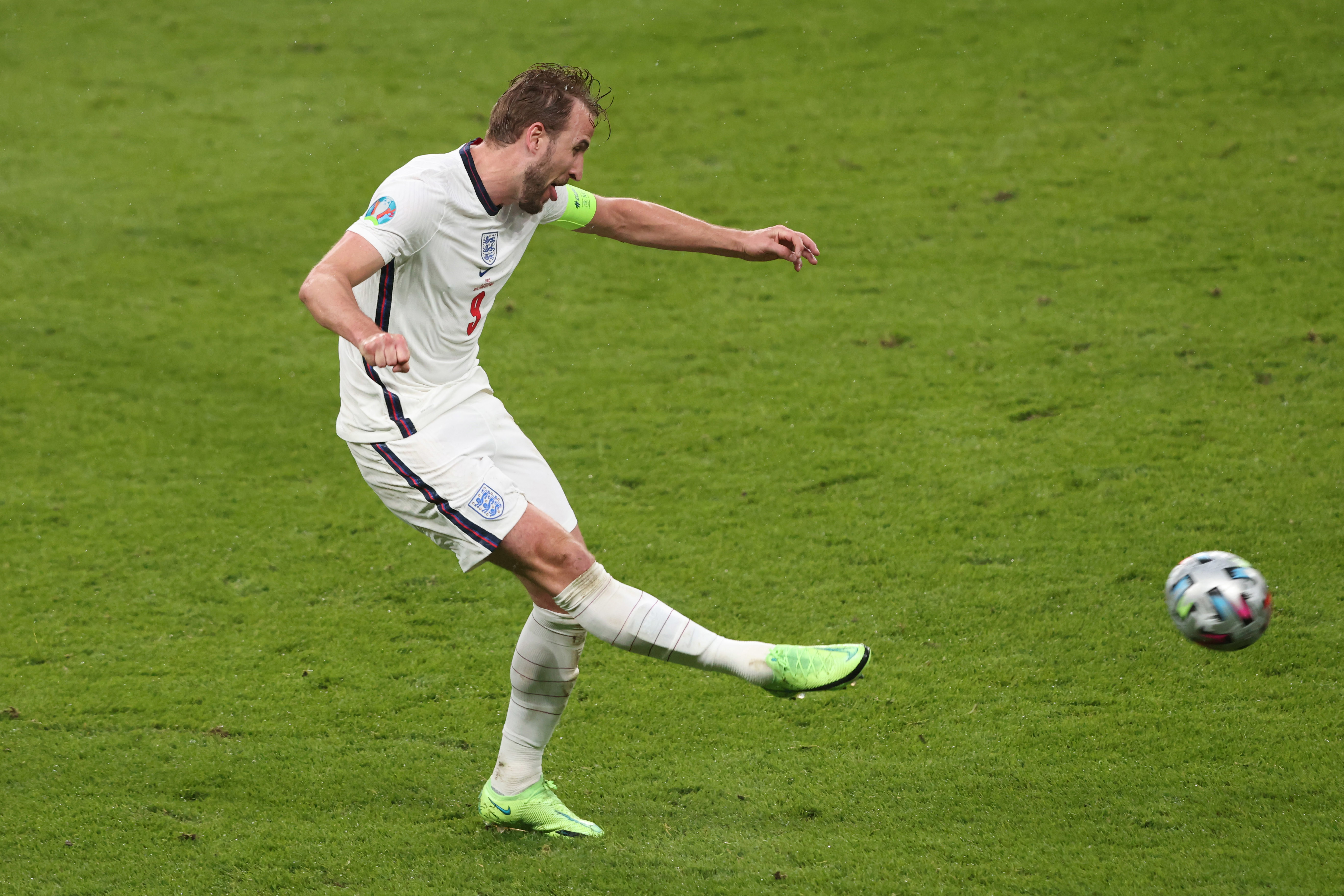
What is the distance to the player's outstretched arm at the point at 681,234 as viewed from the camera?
411cm

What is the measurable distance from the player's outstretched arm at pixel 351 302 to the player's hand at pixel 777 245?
1.32 meters

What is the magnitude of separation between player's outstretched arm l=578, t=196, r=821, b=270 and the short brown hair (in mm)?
555

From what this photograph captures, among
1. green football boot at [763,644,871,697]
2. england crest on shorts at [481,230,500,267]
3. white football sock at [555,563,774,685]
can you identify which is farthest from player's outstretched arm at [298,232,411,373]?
green football boot at [763,644,871,697]

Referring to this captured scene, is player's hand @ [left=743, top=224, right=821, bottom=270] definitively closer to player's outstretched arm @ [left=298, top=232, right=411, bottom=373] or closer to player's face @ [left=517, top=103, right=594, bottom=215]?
player's face @ [left=517, top=103, right=594, bottom=215]

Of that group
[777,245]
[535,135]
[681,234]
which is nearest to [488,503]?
[535,135]

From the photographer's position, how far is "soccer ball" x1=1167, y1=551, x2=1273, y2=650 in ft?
12.2

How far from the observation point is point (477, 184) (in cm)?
359

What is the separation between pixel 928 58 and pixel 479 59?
14.6 ft

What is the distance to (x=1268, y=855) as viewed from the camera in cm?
359

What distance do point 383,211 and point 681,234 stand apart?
3.77 ft

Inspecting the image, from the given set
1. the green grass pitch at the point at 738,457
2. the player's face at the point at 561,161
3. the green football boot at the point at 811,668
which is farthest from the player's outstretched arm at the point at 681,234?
the green grass pitch at the point at 738,457

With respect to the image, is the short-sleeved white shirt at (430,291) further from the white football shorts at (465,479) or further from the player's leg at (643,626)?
the player's leg at (643,626)

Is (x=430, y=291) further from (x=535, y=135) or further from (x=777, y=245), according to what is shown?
(x=777, y=245)

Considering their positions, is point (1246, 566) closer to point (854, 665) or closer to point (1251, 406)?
point (854, 665)
